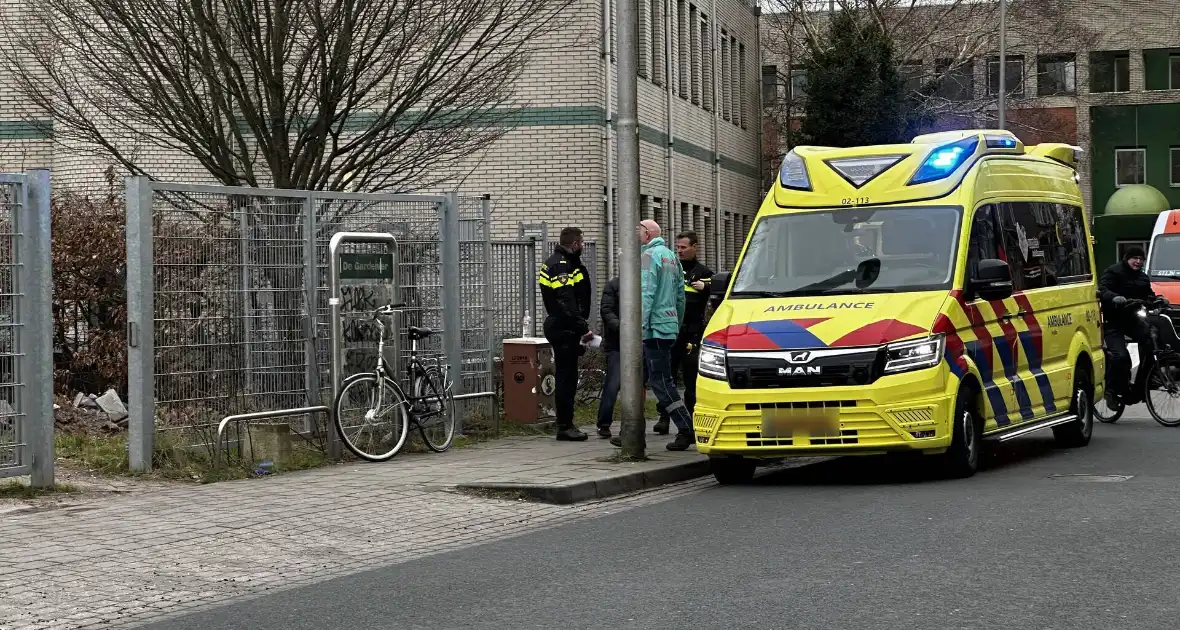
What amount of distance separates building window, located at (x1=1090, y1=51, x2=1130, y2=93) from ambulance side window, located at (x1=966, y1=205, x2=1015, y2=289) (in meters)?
52.4

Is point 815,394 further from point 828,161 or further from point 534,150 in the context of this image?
point 534,150

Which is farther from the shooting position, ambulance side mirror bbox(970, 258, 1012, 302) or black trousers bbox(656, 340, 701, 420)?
black trousers bbox(656, 340, 701, 420)

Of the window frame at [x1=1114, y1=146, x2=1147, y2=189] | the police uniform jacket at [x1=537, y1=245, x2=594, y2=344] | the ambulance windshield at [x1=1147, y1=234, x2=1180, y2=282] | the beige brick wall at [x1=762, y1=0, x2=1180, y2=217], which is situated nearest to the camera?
the police uniform jacket at [x1=537, y1=245, x2=594, y2=344]

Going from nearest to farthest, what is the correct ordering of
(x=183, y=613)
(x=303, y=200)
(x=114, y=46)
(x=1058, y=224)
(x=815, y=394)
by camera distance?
1. (x=183, y=613)
2. (x=815, y=394)
3. (x=303, y=200)
4. (x=1058, y=224)
5. (x=114, y=46)

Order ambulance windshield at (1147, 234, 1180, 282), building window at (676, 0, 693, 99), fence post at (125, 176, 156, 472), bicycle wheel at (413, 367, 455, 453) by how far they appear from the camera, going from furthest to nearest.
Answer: building window at (676, 0, 693, 99) < ambulance windshield at (1147, 234, 1180, 282) < bicycle wheel at (413, 367, 455, 453) < fence post at (125, 176, 156, 472)

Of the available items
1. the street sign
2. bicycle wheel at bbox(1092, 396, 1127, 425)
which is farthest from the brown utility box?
bicycle wheel at bbox(1092, 396, 1127, 425)

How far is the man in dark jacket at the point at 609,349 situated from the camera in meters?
14.7

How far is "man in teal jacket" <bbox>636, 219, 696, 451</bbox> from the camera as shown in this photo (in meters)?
14.1

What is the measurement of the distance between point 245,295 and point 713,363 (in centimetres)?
358

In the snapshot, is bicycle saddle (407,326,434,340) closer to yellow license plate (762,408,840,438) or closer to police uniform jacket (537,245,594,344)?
police uniform jacket (537,245,594,344)

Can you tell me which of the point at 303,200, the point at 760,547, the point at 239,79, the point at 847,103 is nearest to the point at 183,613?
the point at 760,547

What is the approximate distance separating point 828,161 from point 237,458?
490 centimetres

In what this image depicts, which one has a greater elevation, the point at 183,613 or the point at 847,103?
the point at 847,103

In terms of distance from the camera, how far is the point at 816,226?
13.1 m
